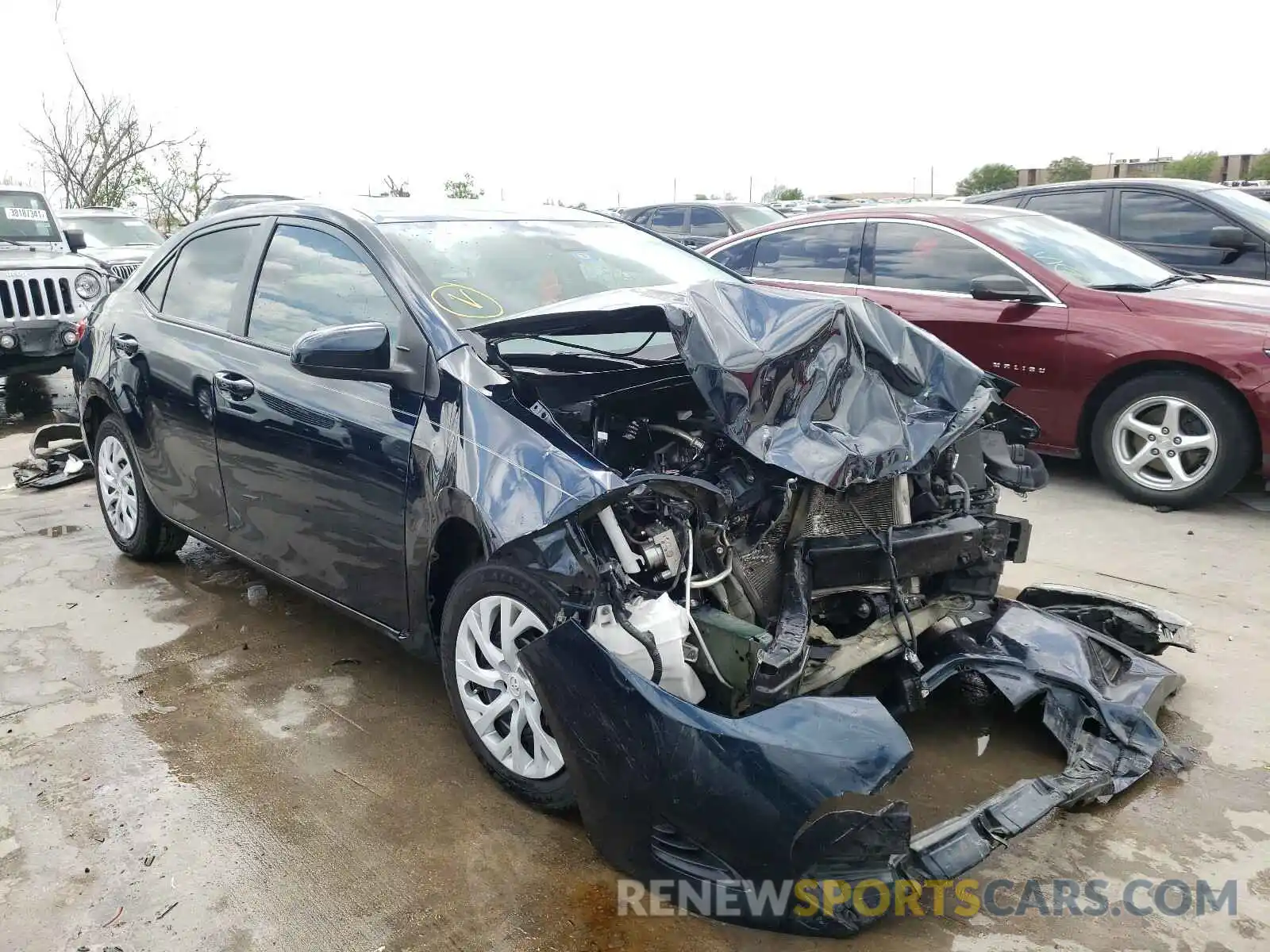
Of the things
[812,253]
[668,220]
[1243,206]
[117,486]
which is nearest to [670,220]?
[668,220]

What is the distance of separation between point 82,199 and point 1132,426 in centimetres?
2678

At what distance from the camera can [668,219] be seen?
14594mm

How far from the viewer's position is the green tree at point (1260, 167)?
3381cm

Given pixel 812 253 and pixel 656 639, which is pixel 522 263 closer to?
pixel 656 639

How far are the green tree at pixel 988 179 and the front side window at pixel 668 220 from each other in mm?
29541

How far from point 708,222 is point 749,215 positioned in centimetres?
58

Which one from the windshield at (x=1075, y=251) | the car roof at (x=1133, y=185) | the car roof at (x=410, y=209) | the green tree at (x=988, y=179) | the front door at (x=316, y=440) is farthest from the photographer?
the green tree at (x=988, y=179)

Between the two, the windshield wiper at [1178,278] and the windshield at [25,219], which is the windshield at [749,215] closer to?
the windshield wiper at [1178,278]

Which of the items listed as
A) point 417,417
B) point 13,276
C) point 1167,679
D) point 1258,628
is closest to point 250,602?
point 417,417

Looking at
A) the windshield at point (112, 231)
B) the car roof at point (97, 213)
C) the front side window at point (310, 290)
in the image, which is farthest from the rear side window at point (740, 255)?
the car roof at point (97, 213)

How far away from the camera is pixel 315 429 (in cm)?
343

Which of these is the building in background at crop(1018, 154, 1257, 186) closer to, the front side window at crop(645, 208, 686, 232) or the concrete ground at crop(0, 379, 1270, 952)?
the front side window at crop(645, 208, 686, 232)

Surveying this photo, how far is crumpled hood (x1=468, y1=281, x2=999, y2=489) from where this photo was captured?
2801 millimetres

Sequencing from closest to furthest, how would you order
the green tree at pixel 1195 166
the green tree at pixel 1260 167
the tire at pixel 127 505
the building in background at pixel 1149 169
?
the tire at pixel 127 505 → the building in background at pixel 1149 169 → the green tree at pixel 1260 167 → the green tree at pixel 1195 166
